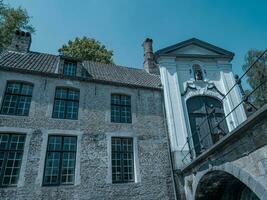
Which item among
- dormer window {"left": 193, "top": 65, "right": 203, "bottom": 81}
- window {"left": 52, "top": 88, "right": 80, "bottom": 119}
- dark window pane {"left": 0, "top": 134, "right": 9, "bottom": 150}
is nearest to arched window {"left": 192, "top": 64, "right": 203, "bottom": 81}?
dormer window {"left": 193, "top": 65, "right": 203, "bottom": 81}

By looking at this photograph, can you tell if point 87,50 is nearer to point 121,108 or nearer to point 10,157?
point 121,108

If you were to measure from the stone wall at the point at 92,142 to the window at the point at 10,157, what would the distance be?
0.22 m

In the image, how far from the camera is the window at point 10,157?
20.4 ft

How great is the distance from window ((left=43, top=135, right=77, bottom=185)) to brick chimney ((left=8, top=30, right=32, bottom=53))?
5734mm

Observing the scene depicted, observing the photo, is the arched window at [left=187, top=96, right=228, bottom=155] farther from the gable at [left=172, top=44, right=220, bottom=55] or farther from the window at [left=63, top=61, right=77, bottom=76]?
the window at [left=63, top=61, right=77, bottom=76]

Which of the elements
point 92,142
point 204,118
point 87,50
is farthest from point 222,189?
point 87,50

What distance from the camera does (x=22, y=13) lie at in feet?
54.5

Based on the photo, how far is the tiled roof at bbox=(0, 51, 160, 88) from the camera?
851cm

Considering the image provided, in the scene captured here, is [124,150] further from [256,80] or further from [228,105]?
[256,80]

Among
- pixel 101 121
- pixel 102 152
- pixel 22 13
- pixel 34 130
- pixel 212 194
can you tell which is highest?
pixel 22 13

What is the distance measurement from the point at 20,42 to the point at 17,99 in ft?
14.1

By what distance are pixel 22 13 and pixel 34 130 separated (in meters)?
14.3

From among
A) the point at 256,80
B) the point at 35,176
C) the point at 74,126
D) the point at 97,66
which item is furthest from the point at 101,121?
the point at 256,80

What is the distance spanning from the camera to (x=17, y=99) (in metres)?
7.64
